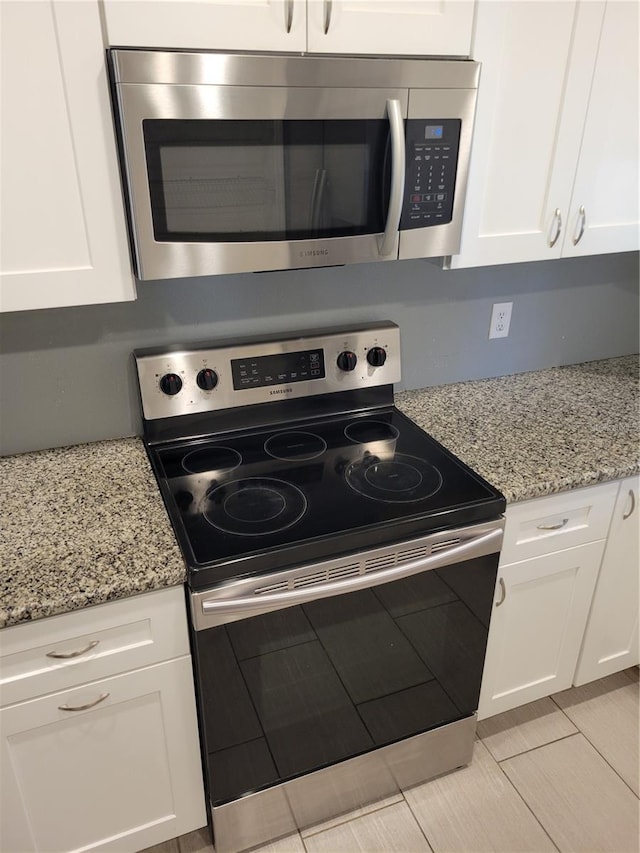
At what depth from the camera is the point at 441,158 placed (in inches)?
52.2

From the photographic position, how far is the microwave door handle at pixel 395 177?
3.96 ft

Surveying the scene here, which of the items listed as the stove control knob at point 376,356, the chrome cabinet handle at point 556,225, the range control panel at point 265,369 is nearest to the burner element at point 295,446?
the range control panel at point 265,369

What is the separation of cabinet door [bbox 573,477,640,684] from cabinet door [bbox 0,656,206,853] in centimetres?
112

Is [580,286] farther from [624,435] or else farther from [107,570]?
[107,570]

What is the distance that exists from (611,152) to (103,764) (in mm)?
1773

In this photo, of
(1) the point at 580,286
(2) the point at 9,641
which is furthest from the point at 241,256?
(1) the point at 580,286

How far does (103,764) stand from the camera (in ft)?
4.39

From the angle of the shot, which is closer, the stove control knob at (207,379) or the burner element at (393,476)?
the burner element at (393,476)

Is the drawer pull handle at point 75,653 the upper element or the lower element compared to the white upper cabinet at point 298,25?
lower

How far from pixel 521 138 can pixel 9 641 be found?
145 centimetres

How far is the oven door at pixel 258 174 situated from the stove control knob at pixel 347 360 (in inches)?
16.2

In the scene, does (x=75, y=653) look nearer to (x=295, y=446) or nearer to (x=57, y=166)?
(x=295, y=446)

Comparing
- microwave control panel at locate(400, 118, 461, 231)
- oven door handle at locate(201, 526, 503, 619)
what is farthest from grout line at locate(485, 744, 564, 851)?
microwave control panel at locate(400, 118, 461, 231)

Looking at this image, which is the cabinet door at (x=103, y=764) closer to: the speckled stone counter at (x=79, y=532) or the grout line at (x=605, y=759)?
the speckled stone counter at (x=79, y=532)
